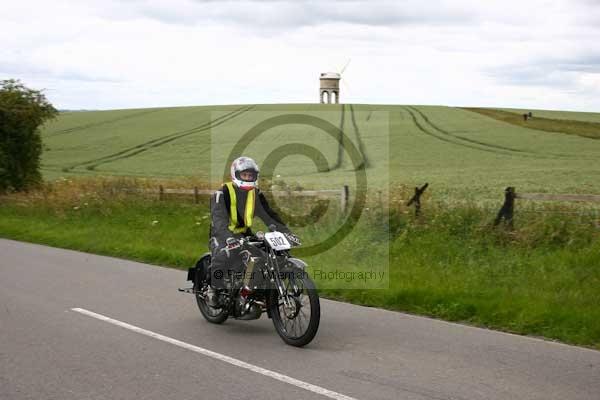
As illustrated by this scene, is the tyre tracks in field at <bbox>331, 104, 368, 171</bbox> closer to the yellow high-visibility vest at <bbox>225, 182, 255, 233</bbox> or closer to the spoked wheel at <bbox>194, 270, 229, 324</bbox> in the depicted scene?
the spoked wheel at <bbox>194, 270, 229, 324</bbox>

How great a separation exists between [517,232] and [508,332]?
16.5ft

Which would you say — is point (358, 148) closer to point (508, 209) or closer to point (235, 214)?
point (508, 209)

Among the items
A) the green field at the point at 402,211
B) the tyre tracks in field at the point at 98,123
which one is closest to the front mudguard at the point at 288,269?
the green field at the point at 402,211

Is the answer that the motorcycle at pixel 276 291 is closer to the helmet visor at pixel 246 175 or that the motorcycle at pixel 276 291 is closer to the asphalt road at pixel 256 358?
the asphalt road at pixel 256 358

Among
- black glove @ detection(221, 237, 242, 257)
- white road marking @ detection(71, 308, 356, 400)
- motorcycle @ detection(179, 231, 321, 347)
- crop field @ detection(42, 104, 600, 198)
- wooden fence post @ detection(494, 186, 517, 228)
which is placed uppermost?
crop field @ detection(42, 104, 600, 198)

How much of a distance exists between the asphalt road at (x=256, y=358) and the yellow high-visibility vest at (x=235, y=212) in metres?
1.21

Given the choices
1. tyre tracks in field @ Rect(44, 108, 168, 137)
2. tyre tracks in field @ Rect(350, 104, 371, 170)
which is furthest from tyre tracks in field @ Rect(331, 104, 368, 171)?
tyre tracks in field @ Rect(44, 108, 168, 137)

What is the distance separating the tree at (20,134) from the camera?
87.9 ft

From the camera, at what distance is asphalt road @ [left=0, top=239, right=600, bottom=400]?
5652 mm

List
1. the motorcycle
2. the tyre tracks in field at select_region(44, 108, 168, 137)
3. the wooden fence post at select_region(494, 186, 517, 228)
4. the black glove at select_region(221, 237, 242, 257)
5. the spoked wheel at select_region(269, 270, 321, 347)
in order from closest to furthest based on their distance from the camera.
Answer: the spoked wheel at select_region(269, 270, 321, 347) → the motorcycle → the black glove at select_region(221, 237, 242, 257) → the wooden fence post at select_region(494, 186, 517, 228) → the tyre tracks in field at select_region(44, 108, 168, 137)

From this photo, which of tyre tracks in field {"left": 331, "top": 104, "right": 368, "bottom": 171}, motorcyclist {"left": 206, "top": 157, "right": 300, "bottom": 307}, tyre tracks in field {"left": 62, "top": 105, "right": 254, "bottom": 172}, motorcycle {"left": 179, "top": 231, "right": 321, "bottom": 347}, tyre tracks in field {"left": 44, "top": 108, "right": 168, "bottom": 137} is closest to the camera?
motorcycle {"left": 179, "top": 231, "right": 321, "bottom": 347}

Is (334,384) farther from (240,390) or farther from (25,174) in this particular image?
(25,174)

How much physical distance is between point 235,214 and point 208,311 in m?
1.46

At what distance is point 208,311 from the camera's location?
852 centimetres
